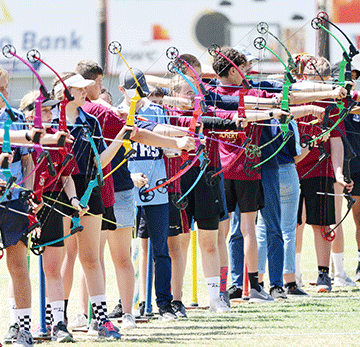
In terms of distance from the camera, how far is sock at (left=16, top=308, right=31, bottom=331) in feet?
16.0

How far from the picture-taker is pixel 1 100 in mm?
4840

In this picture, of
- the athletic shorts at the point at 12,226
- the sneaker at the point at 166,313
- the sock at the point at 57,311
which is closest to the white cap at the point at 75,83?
the athletic shorts at the point at 12,226

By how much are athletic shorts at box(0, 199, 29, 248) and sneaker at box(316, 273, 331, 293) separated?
343 cm

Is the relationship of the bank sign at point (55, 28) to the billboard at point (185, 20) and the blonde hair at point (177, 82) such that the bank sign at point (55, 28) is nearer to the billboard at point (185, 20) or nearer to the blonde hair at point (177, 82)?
the billboard at point (185, 20)

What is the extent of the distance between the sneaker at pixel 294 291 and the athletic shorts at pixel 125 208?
6.98ft

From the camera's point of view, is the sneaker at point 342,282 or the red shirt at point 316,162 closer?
the red shirt at point 316,162

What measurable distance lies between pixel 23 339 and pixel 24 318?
0.13 m

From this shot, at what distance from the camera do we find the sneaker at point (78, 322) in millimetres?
5730

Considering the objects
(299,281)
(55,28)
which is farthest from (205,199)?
(55,28)

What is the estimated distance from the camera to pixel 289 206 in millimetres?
7352

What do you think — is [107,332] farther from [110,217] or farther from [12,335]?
[110,217]

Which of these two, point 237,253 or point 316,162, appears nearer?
point 237,253

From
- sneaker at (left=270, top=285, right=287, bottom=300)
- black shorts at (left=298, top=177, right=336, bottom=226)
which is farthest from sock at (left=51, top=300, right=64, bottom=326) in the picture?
black shorts at (left=298, top=177, right=336, bottom=226)

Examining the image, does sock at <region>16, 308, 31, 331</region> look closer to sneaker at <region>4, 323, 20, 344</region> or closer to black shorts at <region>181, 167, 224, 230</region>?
sneaker at <region>4, 323, 20, 344</region>
